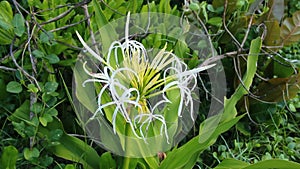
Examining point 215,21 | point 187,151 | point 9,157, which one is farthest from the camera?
point 215,21

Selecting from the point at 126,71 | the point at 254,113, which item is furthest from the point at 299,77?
the point at 126,71

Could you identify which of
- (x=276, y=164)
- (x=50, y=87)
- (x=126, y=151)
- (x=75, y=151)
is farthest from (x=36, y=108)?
(x=276, y=164)

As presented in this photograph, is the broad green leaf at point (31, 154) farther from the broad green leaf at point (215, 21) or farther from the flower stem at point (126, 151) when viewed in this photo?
the broad green leaf at point (215, 21)

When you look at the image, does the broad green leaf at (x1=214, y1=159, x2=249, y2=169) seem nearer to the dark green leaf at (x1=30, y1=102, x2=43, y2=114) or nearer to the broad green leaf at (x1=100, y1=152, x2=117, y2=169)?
the broad green leaf at (x1=100, y1=152, x2=117, y2=169)

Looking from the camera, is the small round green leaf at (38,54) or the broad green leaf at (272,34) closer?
the small round green leaf at (38,54)

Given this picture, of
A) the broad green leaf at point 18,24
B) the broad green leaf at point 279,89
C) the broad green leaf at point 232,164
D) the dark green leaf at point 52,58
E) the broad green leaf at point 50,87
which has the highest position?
the broad green leaf at point 18,24

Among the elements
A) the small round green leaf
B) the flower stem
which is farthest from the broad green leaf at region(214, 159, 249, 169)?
the small round green leaf

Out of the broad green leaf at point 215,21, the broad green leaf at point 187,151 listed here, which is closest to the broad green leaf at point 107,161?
the broad green leaf at point 187,151

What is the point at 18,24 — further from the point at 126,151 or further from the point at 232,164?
the point at 232,164
